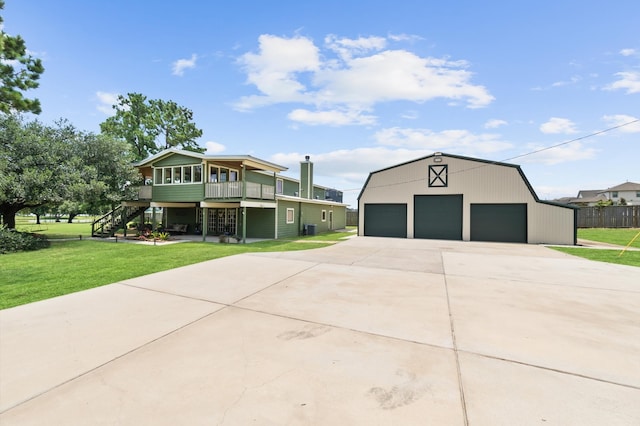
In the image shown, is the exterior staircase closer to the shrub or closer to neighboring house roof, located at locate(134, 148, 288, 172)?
neighboring house roof, located at locate(134, 148, 288, 172)

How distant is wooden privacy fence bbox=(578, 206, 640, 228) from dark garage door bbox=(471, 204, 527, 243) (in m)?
12.0

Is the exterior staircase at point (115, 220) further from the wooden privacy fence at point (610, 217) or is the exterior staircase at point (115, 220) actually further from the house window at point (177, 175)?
the wooden privacy fence at point (610, 217)

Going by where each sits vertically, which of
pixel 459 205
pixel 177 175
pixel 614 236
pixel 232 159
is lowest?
pixel 614 236

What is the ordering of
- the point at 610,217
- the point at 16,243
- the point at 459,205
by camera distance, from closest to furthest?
the point at 16,243, the point at 459,205, the point at 610,217

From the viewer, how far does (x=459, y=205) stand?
57.2 feet

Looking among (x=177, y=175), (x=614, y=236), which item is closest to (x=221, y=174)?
(x=177, y=175)

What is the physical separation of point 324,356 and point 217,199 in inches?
544

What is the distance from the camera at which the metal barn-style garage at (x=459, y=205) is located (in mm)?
15898

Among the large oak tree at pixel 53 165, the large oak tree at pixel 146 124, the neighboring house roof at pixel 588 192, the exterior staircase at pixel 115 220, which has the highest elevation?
the large oak tree at pixel 146 124

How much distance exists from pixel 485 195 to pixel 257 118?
15905mm

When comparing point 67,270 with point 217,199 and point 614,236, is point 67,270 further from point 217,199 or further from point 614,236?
point 614,236

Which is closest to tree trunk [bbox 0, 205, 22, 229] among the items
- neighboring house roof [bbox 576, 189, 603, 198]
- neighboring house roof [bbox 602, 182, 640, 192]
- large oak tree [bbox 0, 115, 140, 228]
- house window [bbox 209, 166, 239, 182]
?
large oak tree [bbox 0, 115, 140, 228]

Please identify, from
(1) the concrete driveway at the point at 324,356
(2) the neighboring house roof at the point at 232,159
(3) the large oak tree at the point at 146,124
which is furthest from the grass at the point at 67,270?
(3) the large oak tree at the point at 146,124

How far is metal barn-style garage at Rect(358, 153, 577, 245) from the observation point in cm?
1590
